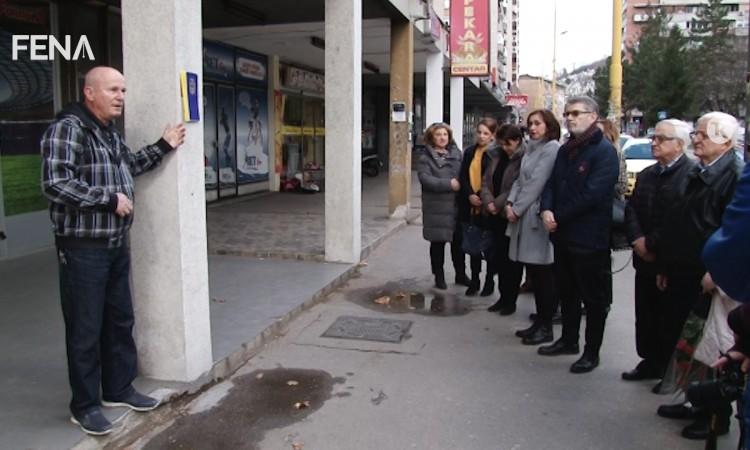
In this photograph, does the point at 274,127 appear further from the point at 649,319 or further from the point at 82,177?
the point at 82,177

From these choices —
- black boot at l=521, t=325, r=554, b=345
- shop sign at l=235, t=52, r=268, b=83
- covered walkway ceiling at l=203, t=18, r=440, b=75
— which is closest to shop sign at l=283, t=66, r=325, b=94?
covered walkway ceiling at l=203, t=18, r=440, b=75

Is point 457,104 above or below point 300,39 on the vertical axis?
below

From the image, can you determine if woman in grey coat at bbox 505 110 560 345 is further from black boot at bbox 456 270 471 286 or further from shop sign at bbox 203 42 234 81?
shop sign at bbox 203 42 234 81

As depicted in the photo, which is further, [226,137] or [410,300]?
[226,137]

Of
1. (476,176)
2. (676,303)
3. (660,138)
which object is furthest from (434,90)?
(676,303)

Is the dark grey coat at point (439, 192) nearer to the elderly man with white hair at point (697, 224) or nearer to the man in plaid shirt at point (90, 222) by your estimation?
the elderly man with white hair at point (697, 224)

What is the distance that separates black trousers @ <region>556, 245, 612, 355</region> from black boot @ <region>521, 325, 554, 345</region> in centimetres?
61

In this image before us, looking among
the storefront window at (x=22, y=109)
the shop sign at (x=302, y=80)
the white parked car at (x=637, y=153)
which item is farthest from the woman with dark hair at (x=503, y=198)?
the shop sign at (x=302, y=80)

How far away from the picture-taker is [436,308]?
6883 mm

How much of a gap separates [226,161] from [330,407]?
37.4ft

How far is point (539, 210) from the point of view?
5.63m

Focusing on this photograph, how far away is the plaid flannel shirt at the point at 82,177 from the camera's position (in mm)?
3420

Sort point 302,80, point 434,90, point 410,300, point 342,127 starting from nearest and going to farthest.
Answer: point 410,300
point 342,127
point 434,90
point 302,80

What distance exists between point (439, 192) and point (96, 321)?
4380 mm
